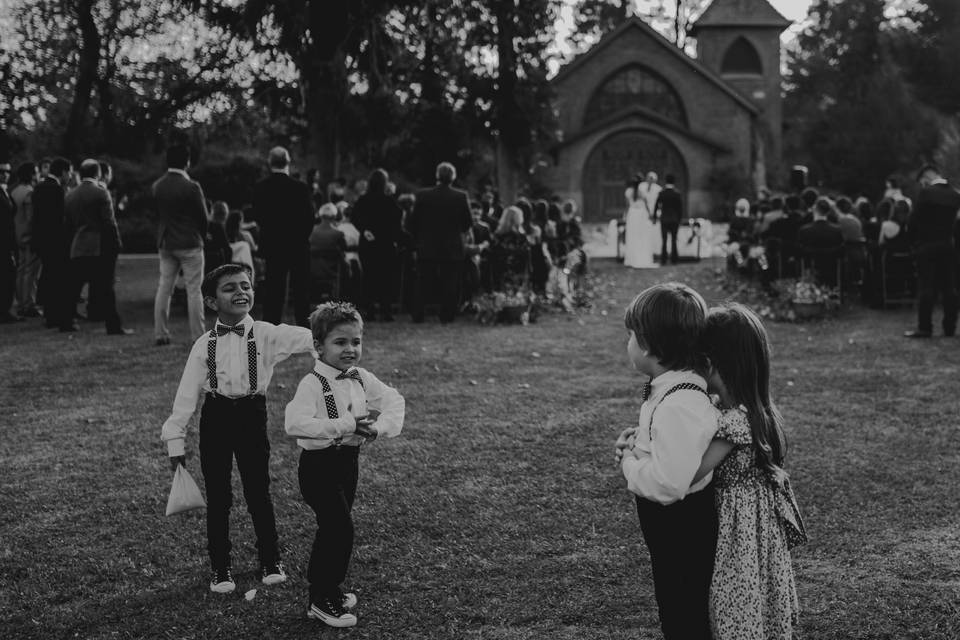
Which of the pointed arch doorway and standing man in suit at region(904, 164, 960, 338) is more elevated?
the pointed arch doorway

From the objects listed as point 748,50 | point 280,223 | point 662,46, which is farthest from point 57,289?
point 748,50

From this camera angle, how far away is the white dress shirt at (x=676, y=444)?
10.1 feet

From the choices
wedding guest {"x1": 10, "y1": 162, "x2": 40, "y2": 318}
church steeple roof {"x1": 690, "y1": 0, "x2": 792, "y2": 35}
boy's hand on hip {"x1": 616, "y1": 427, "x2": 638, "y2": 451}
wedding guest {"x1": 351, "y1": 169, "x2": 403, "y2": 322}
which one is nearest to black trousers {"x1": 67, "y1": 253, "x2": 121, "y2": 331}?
wedding guest {"x1": 10, "y1": 162, "x2": 40, "y2": 318}

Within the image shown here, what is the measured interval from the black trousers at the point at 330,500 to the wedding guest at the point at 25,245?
1115 centimetres

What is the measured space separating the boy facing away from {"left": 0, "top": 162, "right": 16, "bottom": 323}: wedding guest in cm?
1203

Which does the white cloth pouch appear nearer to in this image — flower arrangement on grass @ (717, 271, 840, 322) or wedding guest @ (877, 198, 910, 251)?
flower arrangement on grass @ (717, 271, 840, 322)

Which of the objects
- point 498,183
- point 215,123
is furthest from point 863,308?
point 498,183

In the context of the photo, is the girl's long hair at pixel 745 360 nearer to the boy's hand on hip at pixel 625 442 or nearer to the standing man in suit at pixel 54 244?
the boy's hand on hip at pixel 625 442

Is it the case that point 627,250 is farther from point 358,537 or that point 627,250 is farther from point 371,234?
point 358,537

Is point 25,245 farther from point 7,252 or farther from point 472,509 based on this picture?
point 472,509

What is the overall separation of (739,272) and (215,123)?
42.4 ft

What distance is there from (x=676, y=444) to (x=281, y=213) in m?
8.91

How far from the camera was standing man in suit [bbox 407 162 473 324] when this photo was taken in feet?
44.4

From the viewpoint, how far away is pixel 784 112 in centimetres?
7112
